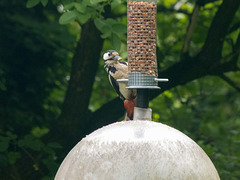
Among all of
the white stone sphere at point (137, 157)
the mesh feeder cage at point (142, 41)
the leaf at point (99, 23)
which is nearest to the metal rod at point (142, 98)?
the mesh feeder cage at point (142, 41)

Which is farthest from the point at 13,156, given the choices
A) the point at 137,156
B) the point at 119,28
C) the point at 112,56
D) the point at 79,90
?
the point at 137,156

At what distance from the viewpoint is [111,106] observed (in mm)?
6160

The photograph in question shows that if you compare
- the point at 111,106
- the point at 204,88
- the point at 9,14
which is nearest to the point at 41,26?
the point at 9,14

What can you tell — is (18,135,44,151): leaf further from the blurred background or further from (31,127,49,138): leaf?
(31,127,49,138): leaf

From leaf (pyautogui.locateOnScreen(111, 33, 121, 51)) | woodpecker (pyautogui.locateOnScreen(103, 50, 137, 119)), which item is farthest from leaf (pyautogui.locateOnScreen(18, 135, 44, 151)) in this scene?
leaf (pyautogui.locateOnScreen(111, 33, 121, 51))

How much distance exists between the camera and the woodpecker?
4918 millimetres

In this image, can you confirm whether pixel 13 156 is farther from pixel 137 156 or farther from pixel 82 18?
pixel 137 156

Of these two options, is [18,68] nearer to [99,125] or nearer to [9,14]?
[9,14]

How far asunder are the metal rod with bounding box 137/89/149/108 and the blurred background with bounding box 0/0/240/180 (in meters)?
0.75

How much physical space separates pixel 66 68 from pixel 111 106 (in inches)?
45.5

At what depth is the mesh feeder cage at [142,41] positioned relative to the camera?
4004 mm

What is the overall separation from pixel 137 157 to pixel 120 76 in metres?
1.85

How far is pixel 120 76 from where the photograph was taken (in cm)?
494

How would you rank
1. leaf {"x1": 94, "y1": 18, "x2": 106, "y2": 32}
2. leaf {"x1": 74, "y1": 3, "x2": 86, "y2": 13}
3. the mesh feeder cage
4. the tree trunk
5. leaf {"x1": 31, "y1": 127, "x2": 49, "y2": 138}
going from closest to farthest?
the mesh feeder cage → leaf {"x1": 74, "y1": 3, "x2": 86, "y2": 13} → leaf {"x1": 94, "y1": 18, "x2": 106, "y2": 32} → the tree trunk → leaf {"x1": 31, "y1": 127, "x2": 49, "y2": 138}
